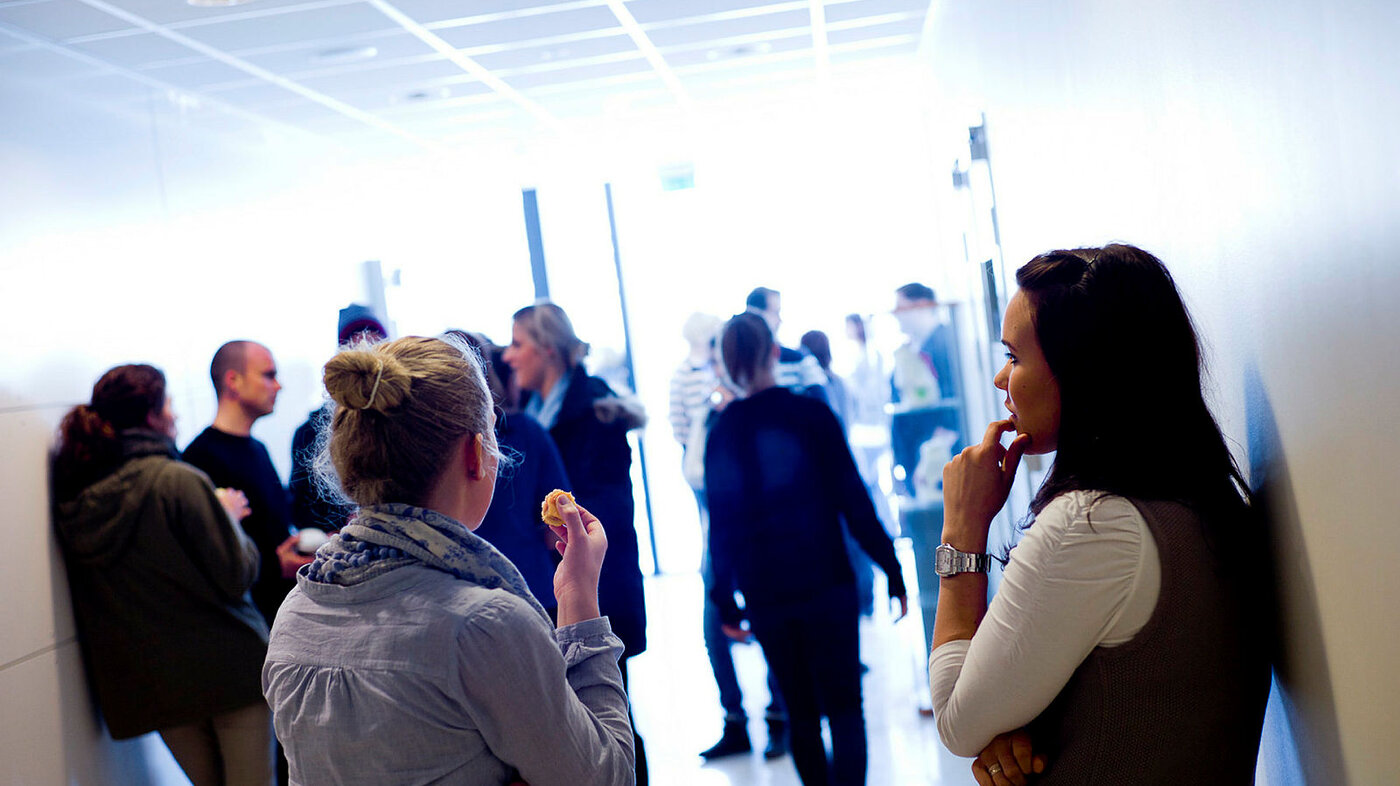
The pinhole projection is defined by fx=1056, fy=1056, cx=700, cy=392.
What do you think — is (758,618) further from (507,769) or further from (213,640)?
(507,769)

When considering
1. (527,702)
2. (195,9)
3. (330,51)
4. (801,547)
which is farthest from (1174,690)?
(330,51)

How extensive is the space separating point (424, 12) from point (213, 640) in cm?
223

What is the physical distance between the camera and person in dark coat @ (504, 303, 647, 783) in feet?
10.5

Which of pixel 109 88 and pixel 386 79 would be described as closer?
pixel 109 88

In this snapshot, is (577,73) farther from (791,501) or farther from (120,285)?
(791,501)

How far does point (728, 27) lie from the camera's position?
436cm

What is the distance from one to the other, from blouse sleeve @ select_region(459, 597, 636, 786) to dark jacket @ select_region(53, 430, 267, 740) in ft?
7.54

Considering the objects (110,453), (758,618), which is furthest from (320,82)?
(758,618)

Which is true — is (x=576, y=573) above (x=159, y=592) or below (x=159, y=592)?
above

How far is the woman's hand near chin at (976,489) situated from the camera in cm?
142

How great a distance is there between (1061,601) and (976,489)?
25 cm

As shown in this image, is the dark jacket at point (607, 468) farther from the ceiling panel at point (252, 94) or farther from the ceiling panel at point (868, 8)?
the ceiling panel at point (252, 94)

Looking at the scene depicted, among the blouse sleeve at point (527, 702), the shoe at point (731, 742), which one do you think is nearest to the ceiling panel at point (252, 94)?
the shoe at point (731, 742)

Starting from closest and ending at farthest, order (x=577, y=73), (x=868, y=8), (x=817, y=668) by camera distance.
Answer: (x=817, y=668) < (x=868, y=8) < (x=577, y=73)
